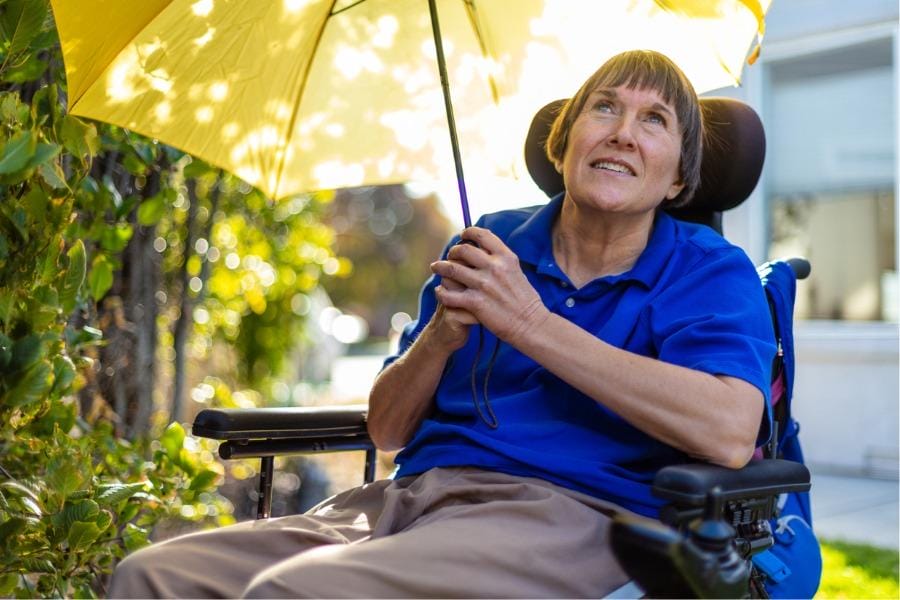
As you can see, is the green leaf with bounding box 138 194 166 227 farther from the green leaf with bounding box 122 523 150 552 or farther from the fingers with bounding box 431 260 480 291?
the fingers with bounding box 431 260 480 291

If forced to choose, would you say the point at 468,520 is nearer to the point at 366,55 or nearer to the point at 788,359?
the point at 788,359

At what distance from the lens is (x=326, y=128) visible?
2764 mm

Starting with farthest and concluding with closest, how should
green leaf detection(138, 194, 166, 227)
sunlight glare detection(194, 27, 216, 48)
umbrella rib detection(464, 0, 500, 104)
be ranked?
green leaf detection(138, 194, 166, 227), umbrella rib detection(464, 0, 500, 104), sunlight glare detection(194, 27, 216, 48)

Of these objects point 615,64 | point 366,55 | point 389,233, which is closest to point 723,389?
point 615,64

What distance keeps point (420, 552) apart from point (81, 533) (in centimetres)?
85

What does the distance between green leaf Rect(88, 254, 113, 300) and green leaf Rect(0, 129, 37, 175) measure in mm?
1075

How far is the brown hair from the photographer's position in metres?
2.25

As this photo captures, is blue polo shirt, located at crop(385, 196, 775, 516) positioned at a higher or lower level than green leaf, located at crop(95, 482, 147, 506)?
higher

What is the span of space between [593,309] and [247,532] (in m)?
0.82

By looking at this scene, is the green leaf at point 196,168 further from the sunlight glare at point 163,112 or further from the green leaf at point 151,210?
the sunlight glare at point 163,112

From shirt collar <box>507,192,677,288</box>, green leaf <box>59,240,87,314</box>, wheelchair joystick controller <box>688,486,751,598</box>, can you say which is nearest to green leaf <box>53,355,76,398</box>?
green leaf <box>59,240,87,314</box>

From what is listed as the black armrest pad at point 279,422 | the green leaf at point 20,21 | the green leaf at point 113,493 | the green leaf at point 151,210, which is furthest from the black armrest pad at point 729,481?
the green leaf at point 151,210

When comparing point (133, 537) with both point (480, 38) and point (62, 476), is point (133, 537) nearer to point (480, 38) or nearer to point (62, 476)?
point (62, 476)

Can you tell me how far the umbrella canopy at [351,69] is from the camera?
2326 millimetres
